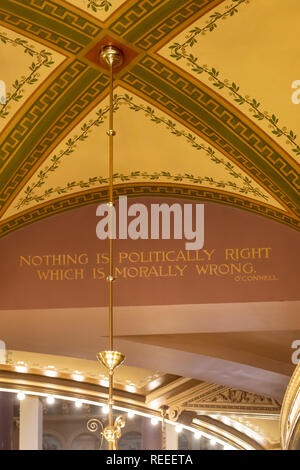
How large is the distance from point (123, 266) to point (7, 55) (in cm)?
252

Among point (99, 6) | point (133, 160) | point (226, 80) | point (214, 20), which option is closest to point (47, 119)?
point (133, 160)

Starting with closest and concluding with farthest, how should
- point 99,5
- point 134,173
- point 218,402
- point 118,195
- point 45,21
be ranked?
1. point 99,5
2. point 45,21
3. point 134,173
4. point 118,195
5. point 218,402

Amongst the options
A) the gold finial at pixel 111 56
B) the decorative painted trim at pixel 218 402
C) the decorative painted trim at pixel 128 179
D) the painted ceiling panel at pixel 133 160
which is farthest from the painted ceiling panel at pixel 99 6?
the decorative painted trim at pixel 218 402

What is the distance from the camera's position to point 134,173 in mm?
7258

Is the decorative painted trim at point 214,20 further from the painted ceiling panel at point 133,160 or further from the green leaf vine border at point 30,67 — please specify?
the green leaf vine border at point 30,67

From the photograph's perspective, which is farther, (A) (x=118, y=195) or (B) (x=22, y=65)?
(A) (x=118, y=195)

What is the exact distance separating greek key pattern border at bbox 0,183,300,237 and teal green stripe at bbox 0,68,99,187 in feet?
2.00

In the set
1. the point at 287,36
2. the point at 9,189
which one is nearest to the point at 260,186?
the point at 287,36

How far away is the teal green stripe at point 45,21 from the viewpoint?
5.14 metres

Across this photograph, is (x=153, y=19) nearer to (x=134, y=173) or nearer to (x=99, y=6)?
(x=99, y=6)

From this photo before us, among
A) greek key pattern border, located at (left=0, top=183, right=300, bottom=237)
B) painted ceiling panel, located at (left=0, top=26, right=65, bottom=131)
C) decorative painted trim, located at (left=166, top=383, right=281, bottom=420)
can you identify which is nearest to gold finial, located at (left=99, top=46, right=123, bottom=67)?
painted ceiling panel, located at (left=0, top=26, right=65, bottom=131)

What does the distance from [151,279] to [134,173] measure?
1035 millimetres

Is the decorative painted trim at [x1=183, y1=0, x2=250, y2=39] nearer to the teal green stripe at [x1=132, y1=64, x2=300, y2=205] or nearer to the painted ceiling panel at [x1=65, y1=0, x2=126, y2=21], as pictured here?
the teal green stripe at [x1=132, y1=64, x2=300, y2=205]

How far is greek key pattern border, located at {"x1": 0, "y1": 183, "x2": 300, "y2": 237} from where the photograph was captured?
23.9 feet
